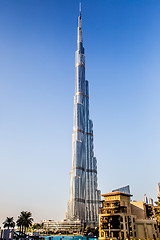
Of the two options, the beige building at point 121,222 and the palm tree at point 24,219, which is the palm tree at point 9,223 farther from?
the beige building at point 121,222

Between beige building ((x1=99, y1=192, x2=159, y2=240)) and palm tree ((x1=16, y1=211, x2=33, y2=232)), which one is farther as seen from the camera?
palm tree ((x1=16, y1=211, x2=33, y2=232))

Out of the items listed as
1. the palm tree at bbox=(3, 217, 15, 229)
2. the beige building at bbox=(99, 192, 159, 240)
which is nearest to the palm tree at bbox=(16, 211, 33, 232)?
the palm tree at bbox=(3, 217, 15, 229)

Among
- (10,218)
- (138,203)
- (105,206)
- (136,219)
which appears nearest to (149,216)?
(138,203)

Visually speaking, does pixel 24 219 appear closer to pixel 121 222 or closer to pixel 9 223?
pixel 9 223

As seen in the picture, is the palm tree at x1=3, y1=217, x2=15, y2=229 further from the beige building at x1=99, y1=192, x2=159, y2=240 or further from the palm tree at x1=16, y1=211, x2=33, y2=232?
the beige building at x1=99, y1=192, x2=159, y2=240

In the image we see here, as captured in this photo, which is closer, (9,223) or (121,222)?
(121,222)

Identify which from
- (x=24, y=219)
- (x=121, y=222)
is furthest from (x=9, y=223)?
(x=121, y=222)

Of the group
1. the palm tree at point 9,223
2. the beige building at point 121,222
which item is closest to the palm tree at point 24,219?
the palm tree at point 9,223

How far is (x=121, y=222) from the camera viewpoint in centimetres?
9781

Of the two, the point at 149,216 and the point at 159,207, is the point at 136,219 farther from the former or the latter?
the point at 159,207

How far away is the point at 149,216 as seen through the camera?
12138 centimetres

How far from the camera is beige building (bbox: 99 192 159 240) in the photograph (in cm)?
9812

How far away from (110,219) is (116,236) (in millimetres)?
7335

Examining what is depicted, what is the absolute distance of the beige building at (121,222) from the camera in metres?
98.1
